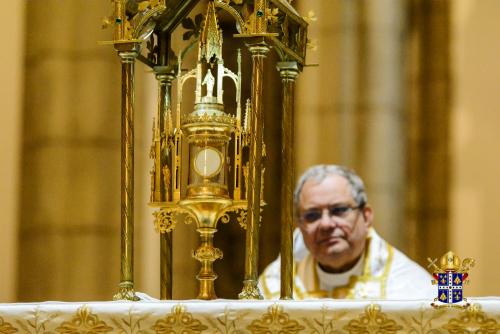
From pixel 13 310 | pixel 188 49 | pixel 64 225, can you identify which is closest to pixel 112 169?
pixel 64 225

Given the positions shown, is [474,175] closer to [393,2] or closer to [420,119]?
[420,119]

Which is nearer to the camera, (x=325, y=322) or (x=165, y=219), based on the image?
(x=325, y=322)

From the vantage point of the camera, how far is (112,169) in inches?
323

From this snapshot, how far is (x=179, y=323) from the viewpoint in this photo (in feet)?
15.0

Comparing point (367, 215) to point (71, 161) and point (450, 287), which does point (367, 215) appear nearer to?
point (71, 161)

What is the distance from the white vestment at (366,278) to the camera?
7.25 m

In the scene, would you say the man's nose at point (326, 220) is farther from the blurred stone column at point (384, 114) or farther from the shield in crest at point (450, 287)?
the shield in crest at point (450, 287)

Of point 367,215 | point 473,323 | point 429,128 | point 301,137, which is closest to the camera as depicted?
point 473,323

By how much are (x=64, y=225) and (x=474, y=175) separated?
2.30 metres

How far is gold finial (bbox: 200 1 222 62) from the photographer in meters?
5.51

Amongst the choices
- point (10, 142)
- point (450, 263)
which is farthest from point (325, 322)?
point (10, 142)

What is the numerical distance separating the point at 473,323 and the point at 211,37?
1.65 metres

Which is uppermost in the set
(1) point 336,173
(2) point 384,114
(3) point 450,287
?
(2) point 384,114

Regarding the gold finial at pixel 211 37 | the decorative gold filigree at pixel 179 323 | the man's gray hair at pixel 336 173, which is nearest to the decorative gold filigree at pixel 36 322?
the decorative gold filigree at pixel 179 323
